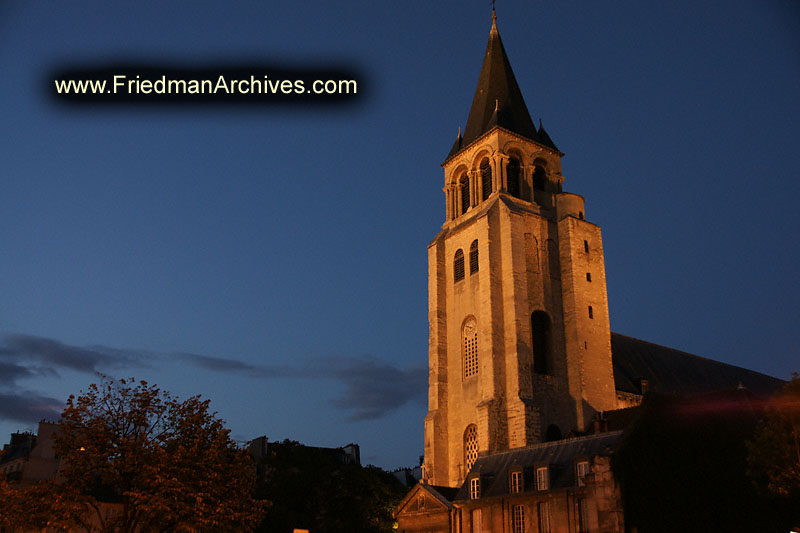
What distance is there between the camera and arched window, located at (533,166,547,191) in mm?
53281

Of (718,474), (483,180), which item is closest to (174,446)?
(718,474)

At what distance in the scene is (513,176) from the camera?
172 ft

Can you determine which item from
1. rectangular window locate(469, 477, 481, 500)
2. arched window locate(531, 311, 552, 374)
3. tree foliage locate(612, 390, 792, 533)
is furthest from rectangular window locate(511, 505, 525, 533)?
arched window locate(531, 311, 552, 374)

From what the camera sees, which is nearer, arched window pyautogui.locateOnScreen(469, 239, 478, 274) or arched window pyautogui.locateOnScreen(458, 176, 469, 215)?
arched window pyautogui.locateOnScreen(469, 239, 478, 274)

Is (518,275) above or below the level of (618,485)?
above

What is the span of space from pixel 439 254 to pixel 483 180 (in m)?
6.09

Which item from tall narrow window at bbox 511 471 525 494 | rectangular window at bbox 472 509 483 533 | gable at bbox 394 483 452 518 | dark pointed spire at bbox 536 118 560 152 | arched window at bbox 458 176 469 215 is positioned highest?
dark pointed spire at bbox 536 118 560 152

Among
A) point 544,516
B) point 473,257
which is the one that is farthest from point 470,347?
point 544,516

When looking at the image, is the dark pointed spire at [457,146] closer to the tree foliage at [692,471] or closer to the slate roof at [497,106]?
the slate roof at [497,106]

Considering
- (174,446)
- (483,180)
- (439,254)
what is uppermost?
(483,180)

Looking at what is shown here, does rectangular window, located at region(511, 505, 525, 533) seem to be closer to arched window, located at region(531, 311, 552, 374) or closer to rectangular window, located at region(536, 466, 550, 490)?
rectangular window, located at region(536, 466, 550, 490)

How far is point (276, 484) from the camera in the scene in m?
43.2

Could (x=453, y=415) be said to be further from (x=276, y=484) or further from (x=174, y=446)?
(x=174, y=446)

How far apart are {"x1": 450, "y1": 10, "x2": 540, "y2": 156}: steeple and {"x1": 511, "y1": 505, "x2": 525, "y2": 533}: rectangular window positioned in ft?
89.6
